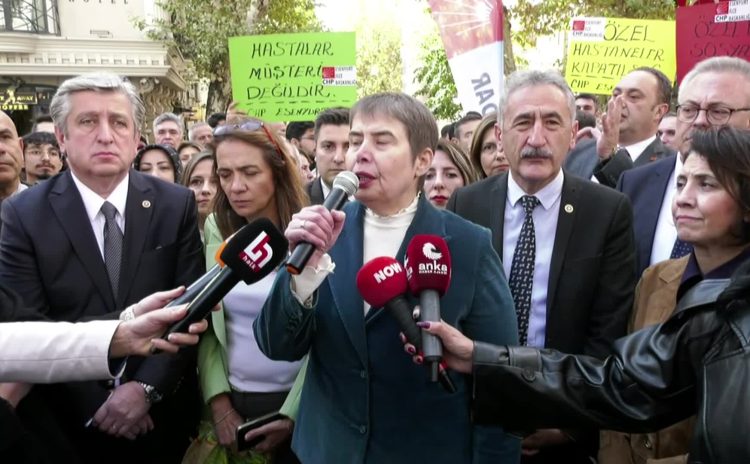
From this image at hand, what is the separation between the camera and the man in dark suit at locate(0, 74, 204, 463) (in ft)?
9.27

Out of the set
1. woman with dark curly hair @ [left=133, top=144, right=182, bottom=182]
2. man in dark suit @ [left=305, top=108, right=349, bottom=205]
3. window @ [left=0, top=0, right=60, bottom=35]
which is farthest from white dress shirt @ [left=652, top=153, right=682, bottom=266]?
window @ [left=0, top=0, right=60, bottom=35]

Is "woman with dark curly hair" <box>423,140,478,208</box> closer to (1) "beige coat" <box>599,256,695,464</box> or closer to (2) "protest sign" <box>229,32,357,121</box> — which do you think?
(1) "beige coat" <box>599,256,695,464</box>

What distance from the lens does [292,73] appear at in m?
6.13

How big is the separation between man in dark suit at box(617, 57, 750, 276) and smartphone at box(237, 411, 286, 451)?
184cm

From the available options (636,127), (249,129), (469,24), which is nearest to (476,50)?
(469,24)

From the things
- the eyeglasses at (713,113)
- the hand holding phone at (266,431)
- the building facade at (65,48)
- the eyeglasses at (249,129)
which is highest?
the building facade at (65,48)

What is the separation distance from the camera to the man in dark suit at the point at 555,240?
9.57 feet

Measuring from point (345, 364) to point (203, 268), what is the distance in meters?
1.05

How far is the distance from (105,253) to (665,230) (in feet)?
8.27

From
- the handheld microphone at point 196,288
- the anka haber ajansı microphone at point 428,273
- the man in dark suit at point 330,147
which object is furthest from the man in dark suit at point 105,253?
the man in dark suit at point 330,147

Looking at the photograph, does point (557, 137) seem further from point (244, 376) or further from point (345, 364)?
point (244, 376)

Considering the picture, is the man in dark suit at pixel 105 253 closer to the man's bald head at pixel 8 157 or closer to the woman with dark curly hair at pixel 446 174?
the man's bald head at pixel 8 157

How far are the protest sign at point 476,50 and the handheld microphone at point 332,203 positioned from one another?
4013 millimetres

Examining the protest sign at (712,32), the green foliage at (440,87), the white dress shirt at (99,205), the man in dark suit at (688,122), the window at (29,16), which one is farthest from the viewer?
the green foliage at (440,87)
